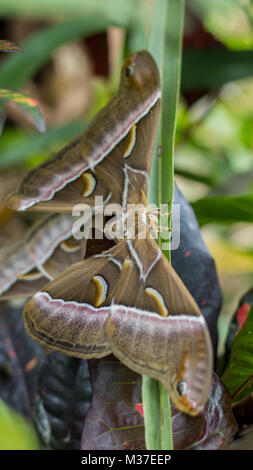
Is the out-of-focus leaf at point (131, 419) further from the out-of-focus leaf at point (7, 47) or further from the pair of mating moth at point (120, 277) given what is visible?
the out-of-focus leaf at point (7, 47)

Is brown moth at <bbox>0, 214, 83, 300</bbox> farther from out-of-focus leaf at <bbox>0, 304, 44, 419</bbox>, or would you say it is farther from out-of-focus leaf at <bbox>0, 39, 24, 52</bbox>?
out-of-focus leaf at <bbox>0, 39, 24, 52</bbox>

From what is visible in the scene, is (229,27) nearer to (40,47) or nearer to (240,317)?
(40,47)

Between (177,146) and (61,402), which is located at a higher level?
(177,146)

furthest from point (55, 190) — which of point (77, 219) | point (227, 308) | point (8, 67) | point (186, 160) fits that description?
point (186, 160)

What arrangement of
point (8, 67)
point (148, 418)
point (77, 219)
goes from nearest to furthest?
point (148, 418), point (77, 219), point (8, 67)

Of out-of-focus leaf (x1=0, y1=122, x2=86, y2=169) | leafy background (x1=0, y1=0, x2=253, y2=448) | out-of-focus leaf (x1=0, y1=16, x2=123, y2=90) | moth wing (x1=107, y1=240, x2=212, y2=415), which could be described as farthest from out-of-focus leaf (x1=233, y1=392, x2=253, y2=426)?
out-of-focus leaf (x1=0, y1=122, x2=86, y2=169)

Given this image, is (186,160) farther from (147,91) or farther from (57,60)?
(147,91)

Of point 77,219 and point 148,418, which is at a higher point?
point 77,219

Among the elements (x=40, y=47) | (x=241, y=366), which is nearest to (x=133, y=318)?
(x=241, y=366)
